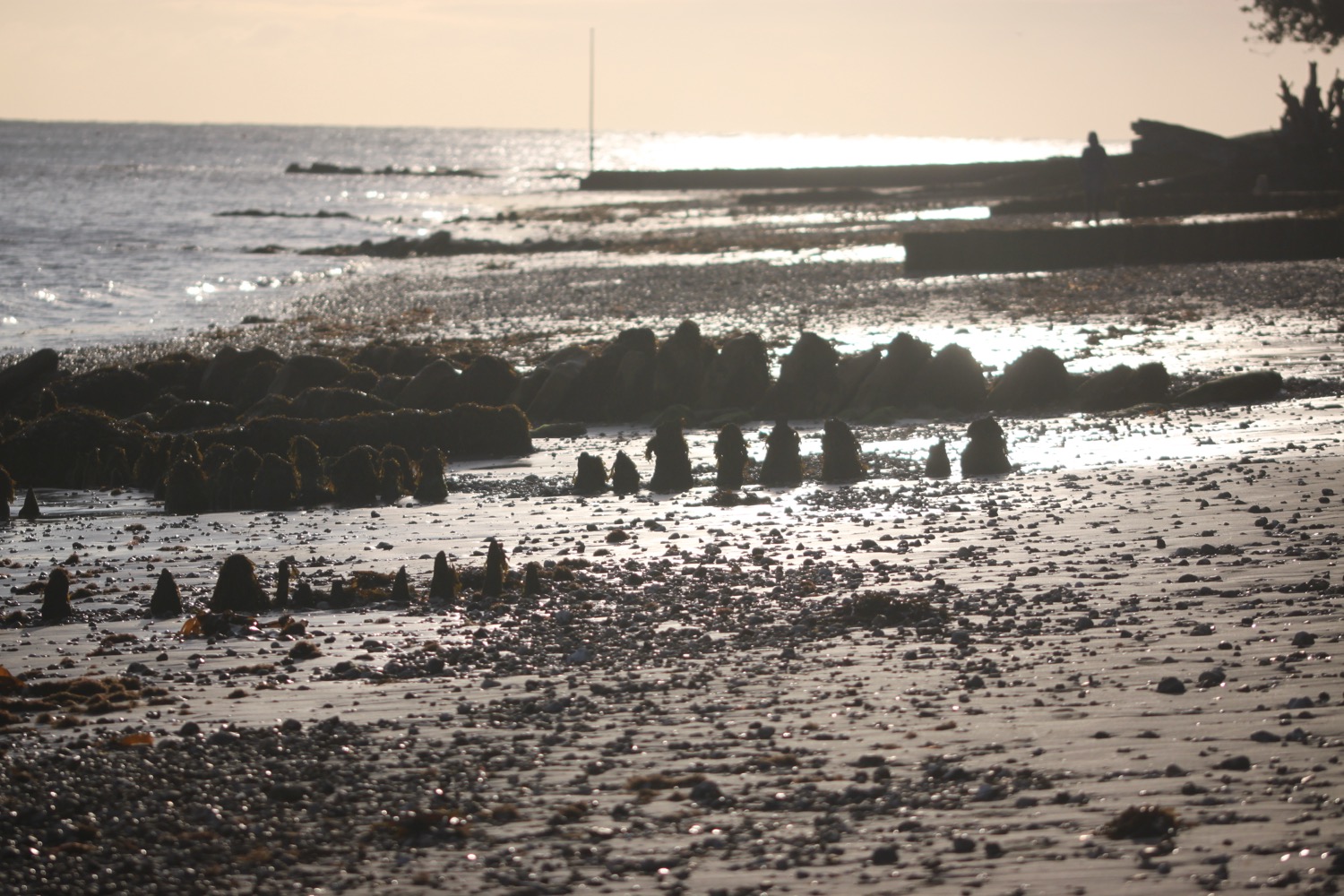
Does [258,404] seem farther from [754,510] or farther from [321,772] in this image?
[321,772]

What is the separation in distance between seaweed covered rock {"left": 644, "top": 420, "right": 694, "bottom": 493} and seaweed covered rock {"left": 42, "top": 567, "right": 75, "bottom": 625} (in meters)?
5.09

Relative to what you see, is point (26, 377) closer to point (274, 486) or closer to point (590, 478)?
point (274, 486)

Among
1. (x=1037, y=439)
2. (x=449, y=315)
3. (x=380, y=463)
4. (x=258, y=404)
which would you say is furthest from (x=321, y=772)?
(x=449, y=315)

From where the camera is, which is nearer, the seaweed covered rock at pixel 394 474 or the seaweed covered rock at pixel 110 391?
the seaweed covered rock at pixel 394 474

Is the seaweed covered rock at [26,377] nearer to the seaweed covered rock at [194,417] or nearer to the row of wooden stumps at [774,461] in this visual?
the seaweed covered rock at [194,417]

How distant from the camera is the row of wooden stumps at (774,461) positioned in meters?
11.9

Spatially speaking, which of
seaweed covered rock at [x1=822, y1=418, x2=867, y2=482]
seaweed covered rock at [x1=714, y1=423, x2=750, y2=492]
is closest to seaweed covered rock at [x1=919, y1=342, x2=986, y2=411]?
seaweed covered rock at [x1=822, y1=418, x2=867, y2=482]

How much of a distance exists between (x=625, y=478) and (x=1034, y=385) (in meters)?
5.13

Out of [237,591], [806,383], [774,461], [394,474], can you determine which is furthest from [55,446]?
[806,383]

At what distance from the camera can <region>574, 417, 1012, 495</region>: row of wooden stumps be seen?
39.0 ft

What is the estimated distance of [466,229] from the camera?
65.2 meters

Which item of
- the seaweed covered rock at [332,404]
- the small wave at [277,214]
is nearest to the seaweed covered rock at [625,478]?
the seaweed covered rock at [332,404]

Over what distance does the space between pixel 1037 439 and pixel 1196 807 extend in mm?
8343

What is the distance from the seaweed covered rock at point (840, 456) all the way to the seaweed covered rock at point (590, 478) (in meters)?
1.88
